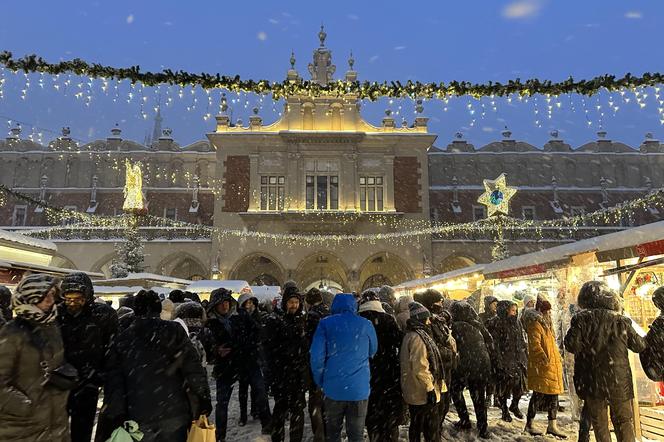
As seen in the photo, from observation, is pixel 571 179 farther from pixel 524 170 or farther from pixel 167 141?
pixel 167 141

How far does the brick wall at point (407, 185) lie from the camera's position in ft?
86.3

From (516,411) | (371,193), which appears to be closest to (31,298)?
(516,411)

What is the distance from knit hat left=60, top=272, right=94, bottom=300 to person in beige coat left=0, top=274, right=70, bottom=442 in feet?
2.90

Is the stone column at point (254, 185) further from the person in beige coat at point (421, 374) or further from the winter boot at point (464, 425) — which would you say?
the person in beige coat at point (421, 374)

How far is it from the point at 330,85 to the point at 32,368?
223 inches

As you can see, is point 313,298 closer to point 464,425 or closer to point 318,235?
point 464,425

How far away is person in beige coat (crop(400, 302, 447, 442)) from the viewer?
14.5 ft

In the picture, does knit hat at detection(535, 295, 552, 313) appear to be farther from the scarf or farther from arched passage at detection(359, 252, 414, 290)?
arched passage at detection(359, 252, 414, 290)

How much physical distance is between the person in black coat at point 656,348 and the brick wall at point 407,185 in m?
22.3

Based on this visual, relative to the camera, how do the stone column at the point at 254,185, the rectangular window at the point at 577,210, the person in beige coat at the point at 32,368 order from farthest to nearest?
the rectangular window at the point at 577,210
the stone column at the point at 254,185
the person in beige coat at the point at 32,368

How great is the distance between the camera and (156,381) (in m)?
3.31

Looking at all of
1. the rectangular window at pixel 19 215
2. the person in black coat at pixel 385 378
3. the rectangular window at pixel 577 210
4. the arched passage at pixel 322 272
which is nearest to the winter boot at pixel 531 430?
the person in black coat at pixel 385 378

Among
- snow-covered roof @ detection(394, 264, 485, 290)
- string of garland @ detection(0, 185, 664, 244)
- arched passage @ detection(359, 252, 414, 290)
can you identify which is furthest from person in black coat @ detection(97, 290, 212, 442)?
arched passage @ detection(359, 252, 414, 290)

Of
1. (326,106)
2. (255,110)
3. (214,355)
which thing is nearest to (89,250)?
(255,110)
